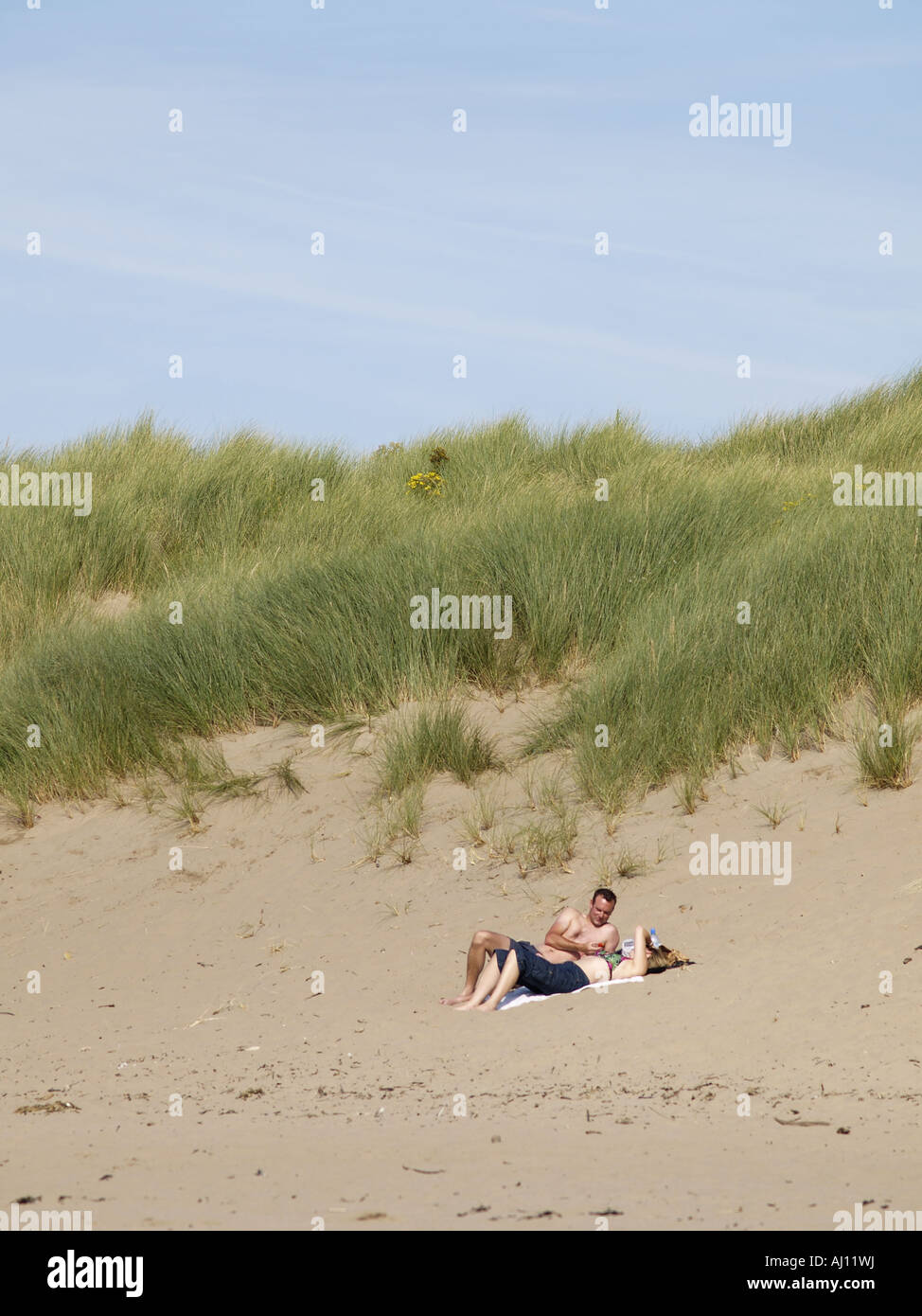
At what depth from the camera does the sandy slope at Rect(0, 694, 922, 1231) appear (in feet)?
12.9

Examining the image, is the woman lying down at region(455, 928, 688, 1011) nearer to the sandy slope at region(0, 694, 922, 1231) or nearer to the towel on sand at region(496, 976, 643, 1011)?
the towel on sand at region(496, 976, 643, 1011)

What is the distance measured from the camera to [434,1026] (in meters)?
6.07

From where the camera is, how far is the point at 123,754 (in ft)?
31.6

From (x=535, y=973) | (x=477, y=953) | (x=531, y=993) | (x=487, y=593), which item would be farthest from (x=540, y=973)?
(x=487, y=593)

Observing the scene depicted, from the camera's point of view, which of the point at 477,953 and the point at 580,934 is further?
the point at 580,934

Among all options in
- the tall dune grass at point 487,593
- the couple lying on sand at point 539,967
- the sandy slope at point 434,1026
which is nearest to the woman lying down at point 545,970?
the couple lying on sand at point 539,967

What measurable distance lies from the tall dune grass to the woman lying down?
1.71 metres

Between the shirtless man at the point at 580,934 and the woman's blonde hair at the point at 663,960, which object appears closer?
the woman's blonde hair at the point at 663,960

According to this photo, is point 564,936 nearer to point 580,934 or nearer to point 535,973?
point 580,934

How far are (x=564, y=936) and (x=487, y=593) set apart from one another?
3848mm

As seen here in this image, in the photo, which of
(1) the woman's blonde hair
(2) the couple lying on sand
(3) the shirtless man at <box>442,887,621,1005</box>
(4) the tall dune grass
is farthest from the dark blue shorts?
(4) the tall dune grass

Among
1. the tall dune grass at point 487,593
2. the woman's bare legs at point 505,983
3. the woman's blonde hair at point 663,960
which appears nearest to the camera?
the woman's bare legs at point 505,983

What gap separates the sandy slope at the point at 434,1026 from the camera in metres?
3.94

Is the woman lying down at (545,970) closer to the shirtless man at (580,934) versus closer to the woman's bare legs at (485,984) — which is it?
the woman's bare legs at (485,984)
